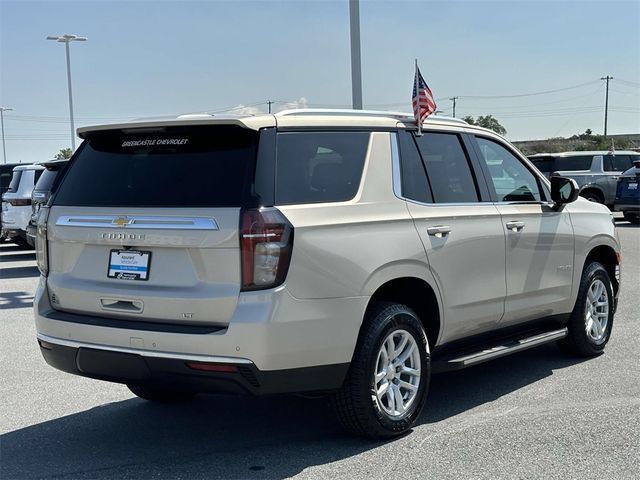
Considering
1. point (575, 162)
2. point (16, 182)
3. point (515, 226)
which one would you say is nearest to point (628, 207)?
point (575, 162)

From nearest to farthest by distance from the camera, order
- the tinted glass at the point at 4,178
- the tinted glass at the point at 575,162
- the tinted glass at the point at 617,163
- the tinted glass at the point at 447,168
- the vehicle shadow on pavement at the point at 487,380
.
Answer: the tinted glass at the point at 447,168
the vehicle shadow on pavement at the point at 487,380
the tinted glass at the point at 4,178
the tinted glass at the point at 575,162
the tinted glass at the point at 617,163

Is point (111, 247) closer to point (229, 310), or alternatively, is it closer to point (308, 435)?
point (229, 310)

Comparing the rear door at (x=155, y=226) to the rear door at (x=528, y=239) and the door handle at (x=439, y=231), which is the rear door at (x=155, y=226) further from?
the rear door at (x=528, y=239)

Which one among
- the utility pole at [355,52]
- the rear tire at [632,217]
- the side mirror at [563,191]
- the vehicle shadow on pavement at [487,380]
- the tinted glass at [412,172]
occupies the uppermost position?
the utility pole at [355,52]

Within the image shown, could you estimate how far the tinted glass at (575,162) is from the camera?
74.5ft

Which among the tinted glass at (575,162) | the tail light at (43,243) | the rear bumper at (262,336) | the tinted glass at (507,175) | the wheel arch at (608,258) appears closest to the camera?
the rear bumper at (262,336)

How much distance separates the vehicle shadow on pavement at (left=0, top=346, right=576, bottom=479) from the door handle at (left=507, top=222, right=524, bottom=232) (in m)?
1.21

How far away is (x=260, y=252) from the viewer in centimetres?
409

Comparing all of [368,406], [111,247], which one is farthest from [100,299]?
[368,406]

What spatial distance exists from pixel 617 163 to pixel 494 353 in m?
19.3

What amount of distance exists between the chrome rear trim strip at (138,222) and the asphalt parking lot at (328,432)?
1.35 m

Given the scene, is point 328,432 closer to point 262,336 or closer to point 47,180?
point 262,336

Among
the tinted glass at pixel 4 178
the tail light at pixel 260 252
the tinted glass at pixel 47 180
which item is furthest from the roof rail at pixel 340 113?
the tinted glass at pixel 4 178

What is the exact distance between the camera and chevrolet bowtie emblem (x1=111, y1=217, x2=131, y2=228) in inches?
173
